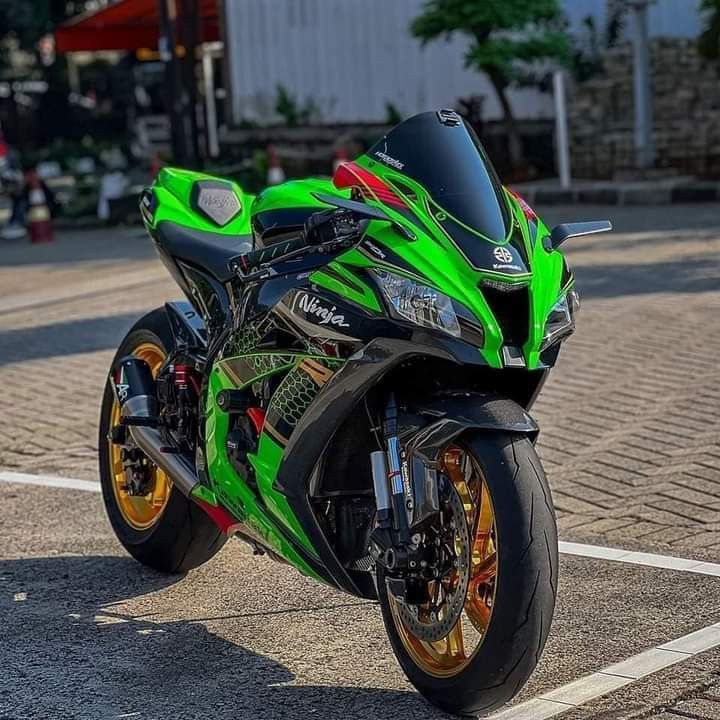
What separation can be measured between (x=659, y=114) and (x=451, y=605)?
656 inches

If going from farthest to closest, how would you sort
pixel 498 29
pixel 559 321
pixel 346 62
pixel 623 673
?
1. pixel 346 62
2. pixel 498 29
3. pixel 623 673
4. pixel 559 321

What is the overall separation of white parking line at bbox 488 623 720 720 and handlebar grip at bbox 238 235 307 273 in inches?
51.5

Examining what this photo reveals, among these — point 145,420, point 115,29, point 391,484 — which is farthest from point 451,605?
point 115,29

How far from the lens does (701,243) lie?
514 inches

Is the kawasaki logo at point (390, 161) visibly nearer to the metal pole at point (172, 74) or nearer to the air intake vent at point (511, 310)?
the air intake vent at point (511, 310)

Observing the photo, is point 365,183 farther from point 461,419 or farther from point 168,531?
point 168,531

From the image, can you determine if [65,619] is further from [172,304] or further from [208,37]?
[208,37]

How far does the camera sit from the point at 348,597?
5.03m

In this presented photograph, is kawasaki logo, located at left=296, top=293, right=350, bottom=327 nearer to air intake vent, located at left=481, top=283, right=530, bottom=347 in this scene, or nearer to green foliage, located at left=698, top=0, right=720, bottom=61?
air intake vent, located at left=481, top=283, right=530, bottom=347

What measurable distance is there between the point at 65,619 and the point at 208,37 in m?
22.1

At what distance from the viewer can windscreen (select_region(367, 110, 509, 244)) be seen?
12.9ft

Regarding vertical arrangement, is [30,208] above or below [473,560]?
below

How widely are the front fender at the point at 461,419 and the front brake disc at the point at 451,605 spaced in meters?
0.14

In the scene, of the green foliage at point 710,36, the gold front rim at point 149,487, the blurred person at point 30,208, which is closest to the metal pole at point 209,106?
the blurred person at point 30,208
